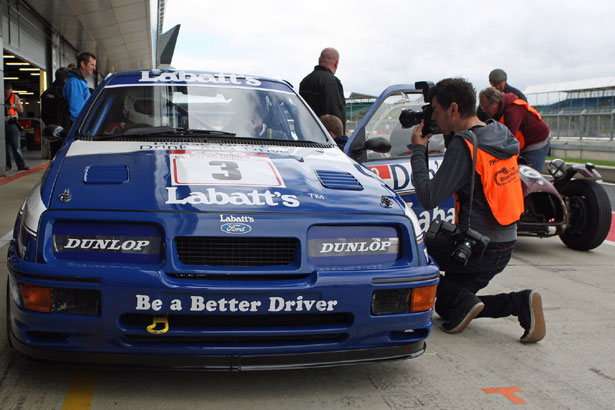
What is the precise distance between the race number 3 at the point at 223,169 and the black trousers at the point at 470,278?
115cm

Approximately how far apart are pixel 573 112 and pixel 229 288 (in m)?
24.1

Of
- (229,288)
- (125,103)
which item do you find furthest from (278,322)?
(125,103)

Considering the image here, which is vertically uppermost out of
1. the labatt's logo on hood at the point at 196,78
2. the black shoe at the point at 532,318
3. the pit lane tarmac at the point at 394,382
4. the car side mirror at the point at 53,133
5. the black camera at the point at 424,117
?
the labatt's logo on hood at the point at 196,78

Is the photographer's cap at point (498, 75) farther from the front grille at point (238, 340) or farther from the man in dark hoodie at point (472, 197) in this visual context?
the front grille at point (238, 340)

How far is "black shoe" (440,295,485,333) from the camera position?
346cm

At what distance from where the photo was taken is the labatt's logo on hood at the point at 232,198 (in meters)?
2.60

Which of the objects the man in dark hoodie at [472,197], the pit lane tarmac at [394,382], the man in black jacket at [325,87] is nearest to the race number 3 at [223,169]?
the pit lane tarmac at [394,382]

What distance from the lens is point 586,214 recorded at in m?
6.25

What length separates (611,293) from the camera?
15.4 ft

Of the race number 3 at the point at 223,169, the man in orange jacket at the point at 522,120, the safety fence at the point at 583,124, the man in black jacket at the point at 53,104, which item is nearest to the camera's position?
the race number 3 at the point at 223,169

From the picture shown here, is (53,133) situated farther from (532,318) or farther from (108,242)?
(532,318)

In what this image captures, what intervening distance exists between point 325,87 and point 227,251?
14.0ft

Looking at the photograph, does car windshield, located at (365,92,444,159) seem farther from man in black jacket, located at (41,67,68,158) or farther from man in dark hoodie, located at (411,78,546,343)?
man in black jacket, located at (41,67,68,158)

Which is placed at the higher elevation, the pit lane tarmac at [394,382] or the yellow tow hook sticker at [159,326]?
the yellow tow hook sticker at [159,326]
